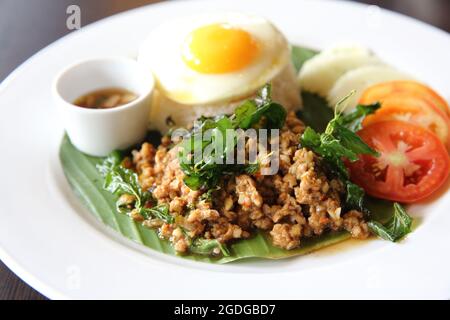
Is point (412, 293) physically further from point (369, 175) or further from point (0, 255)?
point (0, 255)

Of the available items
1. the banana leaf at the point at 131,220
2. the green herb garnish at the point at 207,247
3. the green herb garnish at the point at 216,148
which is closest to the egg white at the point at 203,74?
the green herb garnish at the point at 216,148

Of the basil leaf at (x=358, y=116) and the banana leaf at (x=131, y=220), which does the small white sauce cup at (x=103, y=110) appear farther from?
the basil leaf at (x=358, y=116)

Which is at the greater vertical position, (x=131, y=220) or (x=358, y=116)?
(x=358, y=116)

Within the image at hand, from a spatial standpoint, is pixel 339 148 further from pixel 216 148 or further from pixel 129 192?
pixel 129 192

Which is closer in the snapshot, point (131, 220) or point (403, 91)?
point (131, 220)

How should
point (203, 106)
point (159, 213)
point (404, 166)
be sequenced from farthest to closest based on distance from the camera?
point (203, 106) → point (404, 166) → point (159, 213)

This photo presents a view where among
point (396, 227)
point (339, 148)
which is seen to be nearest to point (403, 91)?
point (339, 148)
